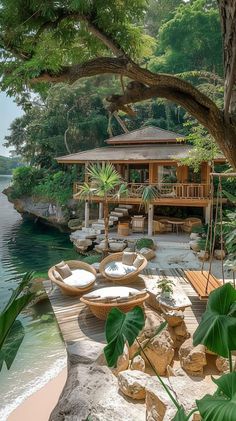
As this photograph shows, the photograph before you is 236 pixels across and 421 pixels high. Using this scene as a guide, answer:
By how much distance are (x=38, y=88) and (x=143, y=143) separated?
46.6 feet

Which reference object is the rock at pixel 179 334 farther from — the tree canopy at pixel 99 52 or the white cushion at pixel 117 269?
the tree canopy at pixel 99 52

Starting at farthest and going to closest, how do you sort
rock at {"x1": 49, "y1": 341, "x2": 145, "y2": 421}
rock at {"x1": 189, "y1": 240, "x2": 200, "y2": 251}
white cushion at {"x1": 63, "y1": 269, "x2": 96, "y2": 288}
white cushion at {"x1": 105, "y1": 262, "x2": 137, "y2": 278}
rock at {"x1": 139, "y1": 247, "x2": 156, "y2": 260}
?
rock at {"x1": 189, "y1": 240, "x2": 200, "y2": 251} → rock at {"x1": 139, "y1": 247, "x2": 156, "y2": 260} → white cushion at {"x1": 105, "y1": 262, "x2": 137, "y2": 278} → white cushion at {"x1": 63, "y1": 269, "x2": 96, "y2": 288} → rock at {"x1": 49, "y1": 341, "x2": 145, "y2": 421}

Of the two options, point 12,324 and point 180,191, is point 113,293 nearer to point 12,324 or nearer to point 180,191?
point 12,324

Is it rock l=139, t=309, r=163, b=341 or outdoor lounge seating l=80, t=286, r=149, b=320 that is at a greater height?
outdoor lounge seating l=80, t=286, r=149, b=320

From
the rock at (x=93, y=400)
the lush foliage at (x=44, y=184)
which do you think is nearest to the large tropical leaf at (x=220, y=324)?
the rock at (x=93, y=400)

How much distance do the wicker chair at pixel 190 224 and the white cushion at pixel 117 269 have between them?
7.13m

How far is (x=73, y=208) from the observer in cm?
1988

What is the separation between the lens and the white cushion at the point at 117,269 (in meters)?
8.19

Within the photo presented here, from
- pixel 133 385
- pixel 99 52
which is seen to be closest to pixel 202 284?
pixel 133 385

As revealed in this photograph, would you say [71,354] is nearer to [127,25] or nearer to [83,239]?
[127,25]

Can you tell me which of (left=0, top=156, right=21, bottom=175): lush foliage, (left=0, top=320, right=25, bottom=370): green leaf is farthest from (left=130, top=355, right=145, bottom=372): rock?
(left=0, top=156, right=21, bottom=175): lush foliage

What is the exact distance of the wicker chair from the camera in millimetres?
15029

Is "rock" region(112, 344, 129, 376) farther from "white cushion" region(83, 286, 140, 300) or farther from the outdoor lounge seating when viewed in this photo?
"white cushion" region(83, 286, 140, 300)

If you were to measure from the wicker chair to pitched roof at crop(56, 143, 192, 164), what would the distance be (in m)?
3.23
